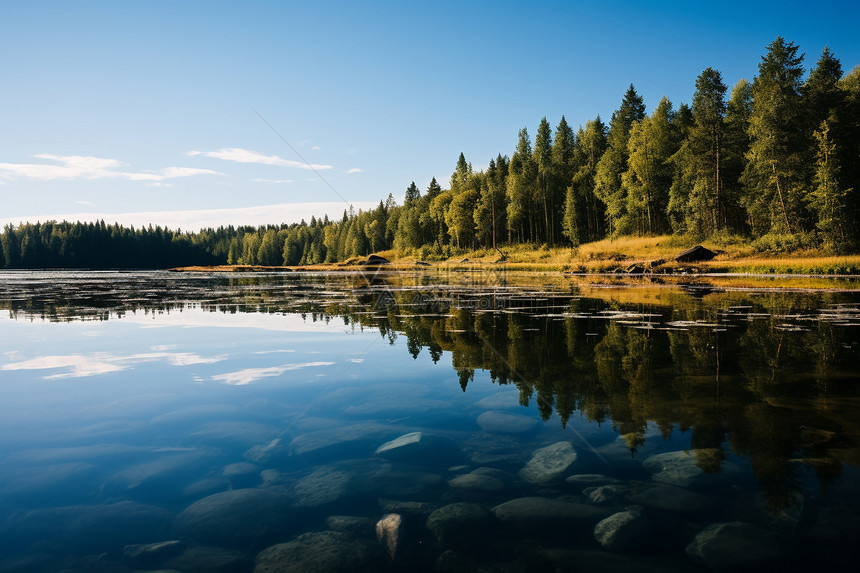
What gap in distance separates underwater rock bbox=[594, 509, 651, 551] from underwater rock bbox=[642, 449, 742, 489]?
0.79 meters

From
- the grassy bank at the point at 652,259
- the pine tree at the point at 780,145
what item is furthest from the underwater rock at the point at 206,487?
the pine tree at the point at 780,145

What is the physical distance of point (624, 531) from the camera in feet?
11.8

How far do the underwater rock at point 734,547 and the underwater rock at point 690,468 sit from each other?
0.70 m

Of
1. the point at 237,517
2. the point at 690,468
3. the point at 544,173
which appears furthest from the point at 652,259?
the point at 237,517

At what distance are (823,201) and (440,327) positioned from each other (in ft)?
127

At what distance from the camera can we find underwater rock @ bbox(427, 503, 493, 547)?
3.55 m

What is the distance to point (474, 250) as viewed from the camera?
94.6 metres

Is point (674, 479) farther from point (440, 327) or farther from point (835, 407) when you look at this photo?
point (440, 327)

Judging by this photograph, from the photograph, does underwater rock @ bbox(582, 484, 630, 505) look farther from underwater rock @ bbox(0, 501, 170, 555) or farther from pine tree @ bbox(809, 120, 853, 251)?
pine tree @ bbox(809, 120, 853, 251)

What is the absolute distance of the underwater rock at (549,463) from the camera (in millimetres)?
4551

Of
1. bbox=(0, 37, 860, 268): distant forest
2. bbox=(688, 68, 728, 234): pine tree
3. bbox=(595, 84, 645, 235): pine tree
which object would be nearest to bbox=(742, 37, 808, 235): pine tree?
bbox=(0, 37, 860, 268): distant forest

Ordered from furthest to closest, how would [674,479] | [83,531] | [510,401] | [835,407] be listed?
[510,401]
[835,407]
[674,479]
[83,531]

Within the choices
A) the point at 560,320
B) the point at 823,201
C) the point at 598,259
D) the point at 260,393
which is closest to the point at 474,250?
the point at 598,259

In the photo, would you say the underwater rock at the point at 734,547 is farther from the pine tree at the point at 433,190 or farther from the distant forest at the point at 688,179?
the pine tree at the point at 433,190
